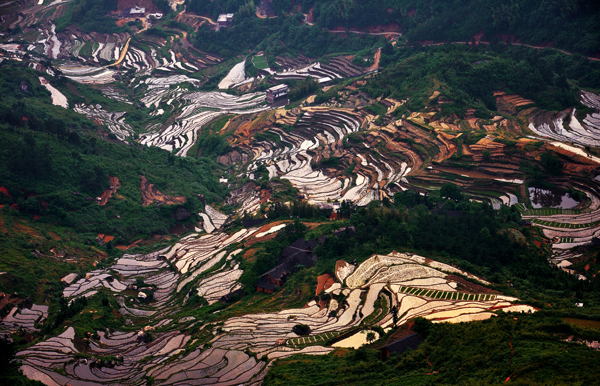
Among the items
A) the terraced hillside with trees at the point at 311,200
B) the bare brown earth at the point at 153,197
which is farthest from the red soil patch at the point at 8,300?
the bare brown earth at the point at 153,197

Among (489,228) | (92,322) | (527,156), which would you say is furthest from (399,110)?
(92,322)

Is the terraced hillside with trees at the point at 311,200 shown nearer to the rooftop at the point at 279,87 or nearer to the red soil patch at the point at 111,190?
the red soil patch at the point at 111,190

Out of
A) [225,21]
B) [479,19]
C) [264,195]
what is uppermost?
[225,21]

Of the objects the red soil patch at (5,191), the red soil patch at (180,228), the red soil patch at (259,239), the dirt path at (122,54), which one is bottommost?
the red soil patch at (180,228)

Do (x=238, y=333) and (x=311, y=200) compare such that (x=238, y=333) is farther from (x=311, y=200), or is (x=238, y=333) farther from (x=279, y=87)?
(x=279, y=87)

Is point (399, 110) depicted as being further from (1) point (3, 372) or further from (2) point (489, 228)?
(1) point (3, 372)

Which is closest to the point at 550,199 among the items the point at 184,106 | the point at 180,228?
the point at 180,228
